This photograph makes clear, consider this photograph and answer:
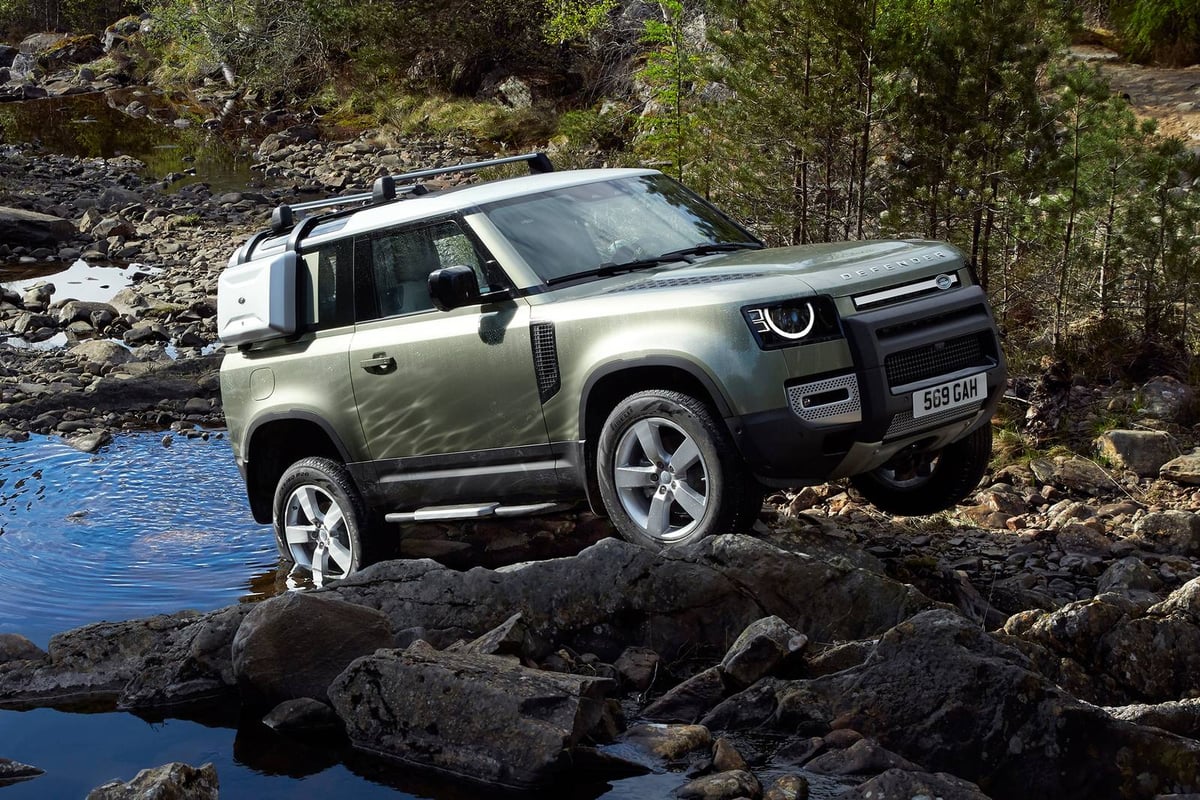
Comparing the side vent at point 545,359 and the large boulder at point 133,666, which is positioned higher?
the side vent at point 545,359

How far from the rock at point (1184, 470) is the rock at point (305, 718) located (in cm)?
532

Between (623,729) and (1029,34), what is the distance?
23.0ft

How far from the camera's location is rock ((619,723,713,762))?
4992 mm

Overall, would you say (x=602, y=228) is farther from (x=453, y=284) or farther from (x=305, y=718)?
(x=305, y=718)

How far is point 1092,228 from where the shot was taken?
1016cm

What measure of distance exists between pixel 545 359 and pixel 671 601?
136 cm

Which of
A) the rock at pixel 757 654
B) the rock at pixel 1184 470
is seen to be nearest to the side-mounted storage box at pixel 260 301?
the rock at pixel 757 654

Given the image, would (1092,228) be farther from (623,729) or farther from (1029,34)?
(623,729)

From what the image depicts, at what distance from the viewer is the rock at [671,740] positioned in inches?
197

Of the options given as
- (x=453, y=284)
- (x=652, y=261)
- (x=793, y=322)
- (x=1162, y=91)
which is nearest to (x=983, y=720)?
(x=793, y=322)

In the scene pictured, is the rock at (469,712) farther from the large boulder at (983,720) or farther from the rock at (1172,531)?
the rock at (1172,531)

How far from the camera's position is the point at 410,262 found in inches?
290

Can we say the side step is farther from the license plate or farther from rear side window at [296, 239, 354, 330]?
the license plate

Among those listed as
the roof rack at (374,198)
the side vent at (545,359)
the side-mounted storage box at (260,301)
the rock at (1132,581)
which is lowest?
the rock at (1132,581)
